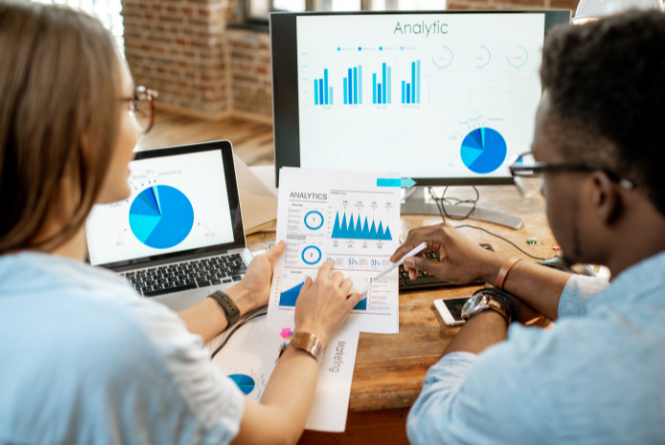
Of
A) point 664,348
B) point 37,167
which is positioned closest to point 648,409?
point 664,348

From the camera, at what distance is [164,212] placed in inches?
43.6

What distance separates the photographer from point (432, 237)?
1032 mm

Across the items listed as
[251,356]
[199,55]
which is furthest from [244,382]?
[199,55]

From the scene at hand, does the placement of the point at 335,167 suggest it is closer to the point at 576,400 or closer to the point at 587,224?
the point at 587,224

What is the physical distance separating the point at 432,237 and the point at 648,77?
538mm

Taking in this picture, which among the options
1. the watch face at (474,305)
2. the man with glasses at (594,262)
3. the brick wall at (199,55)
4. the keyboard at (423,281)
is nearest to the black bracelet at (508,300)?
the watch face at (474,305)

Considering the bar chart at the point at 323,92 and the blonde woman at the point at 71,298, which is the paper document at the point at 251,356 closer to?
the blonde woman at the point at 71,298

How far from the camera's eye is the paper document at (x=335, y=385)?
0.76 meters

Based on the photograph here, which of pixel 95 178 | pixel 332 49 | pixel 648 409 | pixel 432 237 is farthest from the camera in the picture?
pixel 332 49

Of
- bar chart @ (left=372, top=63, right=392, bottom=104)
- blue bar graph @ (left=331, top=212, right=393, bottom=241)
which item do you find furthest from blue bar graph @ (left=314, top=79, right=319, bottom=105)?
blue bar graph @ (left=331, top=212, right=393, bottom=241)

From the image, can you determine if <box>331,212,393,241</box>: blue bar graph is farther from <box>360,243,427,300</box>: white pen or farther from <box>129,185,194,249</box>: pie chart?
<box>129,185,194,249</box>: pie chart

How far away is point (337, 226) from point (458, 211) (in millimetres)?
499

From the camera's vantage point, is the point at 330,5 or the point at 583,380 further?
the point at 330,5

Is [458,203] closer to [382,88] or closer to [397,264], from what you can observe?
[382,88]
